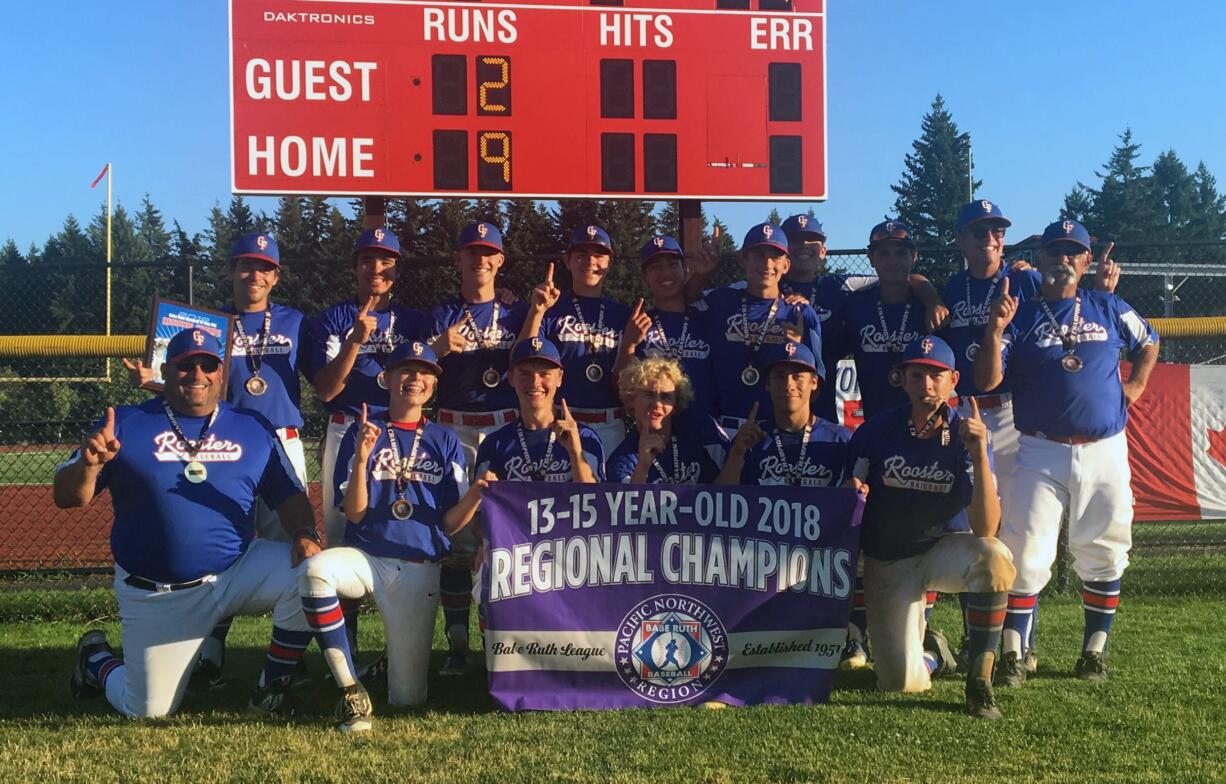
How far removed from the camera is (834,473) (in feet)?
17.1

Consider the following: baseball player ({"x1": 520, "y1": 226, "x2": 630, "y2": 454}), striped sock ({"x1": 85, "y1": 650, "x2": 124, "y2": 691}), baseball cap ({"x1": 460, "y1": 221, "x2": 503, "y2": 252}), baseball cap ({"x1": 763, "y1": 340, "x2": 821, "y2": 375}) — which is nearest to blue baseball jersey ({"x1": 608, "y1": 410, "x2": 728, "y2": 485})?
baseball cap ({"x1": 763, "y1": 340, "x2": 821, "y2": 375})

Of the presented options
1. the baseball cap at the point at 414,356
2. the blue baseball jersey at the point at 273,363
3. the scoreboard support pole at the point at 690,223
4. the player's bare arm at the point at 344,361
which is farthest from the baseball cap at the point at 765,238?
the scoreboard support pole at the point at 690,223

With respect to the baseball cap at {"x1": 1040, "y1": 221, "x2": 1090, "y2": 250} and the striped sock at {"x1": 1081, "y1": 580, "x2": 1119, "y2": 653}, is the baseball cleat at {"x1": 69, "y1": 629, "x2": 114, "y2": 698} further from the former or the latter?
the baseball cap at {"x1": 1040, "y1": 221, "x2": 1090, "y2": 250}

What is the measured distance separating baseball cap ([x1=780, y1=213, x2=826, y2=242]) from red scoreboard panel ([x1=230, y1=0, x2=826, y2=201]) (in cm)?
324

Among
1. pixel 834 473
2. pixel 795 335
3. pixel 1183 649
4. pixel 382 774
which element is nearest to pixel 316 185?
pixel 795 335

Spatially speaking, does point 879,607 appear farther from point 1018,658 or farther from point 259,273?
point 259,273

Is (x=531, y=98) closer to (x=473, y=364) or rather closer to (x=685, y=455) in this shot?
(x=473, y=364)

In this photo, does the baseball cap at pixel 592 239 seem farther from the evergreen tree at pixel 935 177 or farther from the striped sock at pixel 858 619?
the evergreen tree at pixel 935 177

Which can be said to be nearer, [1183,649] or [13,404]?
[1183,649]

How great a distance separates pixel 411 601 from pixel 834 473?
2.09 meters

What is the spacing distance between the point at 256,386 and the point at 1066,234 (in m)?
4.32

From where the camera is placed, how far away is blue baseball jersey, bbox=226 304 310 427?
18.5ft

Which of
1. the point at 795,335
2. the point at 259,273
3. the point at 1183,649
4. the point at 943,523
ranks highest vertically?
the point at 259,273

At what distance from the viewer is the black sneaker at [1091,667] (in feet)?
17.8
